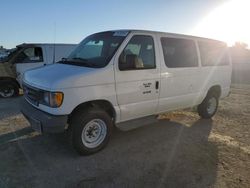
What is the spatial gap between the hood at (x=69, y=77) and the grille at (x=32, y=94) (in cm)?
10

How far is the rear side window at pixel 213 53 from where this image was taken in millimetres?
6336

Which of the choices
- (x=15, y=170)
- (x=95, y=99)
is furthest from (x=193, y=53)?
(x=15, y=170)

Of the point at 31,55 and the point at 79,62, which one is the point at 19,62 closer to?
the point at 31,55

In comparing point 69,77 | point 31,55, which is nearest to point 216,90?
point 69,77

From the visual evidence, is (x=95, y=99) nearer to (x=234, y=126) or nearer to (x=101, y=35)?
(x=101, y=35)

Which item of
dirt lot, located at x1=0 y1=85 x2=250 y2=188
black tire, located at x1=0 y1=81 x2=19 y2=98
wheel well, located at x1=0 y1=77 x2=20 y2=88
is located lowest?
dirt lot, located at x1=0 y1=85 x2=250 y2=188

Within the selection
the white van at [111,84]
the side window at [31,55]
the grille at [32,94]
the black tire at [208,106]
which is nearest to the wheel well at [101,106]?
the white van at [111,84]

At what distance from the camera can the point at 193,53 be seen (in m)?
6.05

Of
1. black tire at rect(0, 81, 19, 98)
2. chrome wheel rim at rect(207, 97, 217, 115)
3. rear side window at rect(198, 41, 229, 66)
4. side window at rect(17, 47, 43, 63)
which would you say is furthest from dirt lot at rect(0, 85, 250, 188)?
side window at rect(17, 47, 43, 63)

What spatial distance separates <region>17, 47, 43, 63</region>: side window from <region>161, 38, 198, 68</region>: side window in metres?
6.04

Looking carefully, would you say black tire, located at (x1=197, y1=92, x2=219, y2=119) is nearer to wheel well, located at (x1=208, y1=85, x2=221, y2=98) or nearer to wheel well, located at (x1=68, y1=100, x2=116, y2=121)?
wheel well, located at (x1=208, y1=85, x2=221, y2=98)

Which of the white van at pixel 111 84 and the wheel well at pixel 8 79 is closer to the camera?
the white van at pixel 111 84

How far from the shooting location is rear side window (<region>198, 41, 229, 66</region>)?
6.34 m

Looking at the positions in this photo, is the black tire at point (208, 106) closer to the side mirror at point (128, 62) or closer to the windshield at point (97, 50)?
the side mirror at point (128, 62)
